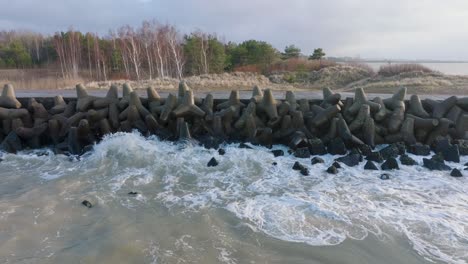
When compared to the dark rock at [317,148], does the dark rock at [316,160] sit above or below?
below

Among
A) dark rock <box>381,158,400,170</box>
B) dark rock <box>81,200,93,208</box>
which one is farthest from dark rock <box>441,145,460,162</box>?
dark rock <box>81,200,93,208</box>

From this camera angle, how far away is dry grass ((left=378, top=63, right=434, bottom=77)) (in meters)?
31.1

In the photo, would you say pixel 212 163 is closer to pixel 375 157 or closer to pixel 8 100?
pixel 375 157

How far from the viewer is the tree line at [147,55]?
3684 centimetres

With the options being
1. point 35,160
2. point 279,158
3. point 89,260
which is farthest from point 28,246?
point 279,158

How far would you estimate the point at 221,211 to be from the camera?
482 centimetres

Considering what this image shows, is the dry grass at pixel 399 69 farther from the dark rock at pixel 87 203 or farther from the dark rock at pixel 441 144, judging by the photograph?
the dark rock at pixel 87 203

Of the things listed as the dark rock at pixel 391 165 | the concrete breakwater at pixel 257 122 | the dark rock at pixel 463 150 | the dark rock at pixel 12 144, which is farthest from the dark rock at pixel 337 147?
the dark rock at pixel 12 144

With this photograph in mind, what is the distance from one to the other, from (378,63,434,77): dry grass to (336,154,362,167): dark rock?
26.6 m

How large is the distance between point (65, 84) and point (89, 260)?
21463 mm

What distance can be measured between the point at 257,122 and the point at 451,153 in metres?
3.49

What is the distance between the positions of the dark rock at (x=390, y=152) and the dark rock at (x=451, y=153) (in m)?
0.79

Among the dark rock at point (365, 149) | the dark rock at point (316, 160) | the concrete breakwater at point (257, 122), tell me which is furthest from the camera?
the concrete breakwater at point (257, 122)

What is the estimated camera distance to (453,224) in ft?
14.7
